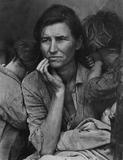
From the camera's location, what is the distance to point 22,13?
3.76 metres

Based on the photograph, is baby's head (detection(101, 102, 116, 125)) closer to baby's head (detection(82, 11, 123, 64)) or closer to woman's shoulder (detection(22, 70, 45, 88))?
baby's head (detection(82, 11, 123, 64))

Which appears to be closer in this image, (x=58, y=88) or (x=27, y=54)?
(x=58, y=88)

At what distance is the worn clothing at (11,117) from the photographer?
367 cm

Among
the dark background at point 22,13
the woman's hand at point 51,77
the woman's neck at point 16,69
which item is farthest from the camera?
the woman's neck at point 16,69

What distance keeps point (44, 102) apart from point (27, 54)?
1.09 ft

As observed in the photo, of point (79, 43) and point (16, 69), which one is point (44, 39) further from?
point (16, 69)

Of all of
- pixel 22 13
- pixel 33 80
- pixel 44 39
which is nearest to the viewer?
pixel 44 39

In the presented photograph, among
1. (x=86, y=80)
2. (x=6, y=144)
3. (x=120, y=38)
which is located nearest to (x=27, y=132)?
(x=6, y=144)

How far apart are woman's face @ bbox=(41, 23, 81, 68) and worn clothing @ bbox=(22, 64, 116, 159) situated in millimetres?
155

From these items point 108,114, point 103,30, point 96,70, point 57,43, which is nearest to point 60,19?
point 57,43

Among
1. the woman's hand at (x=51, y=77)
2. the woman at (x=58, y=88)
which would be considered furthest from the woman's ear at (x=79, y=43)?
the woman's hand at (x=51, y=77)

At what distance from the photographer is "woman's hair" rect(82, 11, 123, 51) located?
11.6 feet

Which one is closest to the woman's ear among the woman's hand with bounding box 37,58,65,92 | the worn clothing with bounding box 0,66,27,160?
the woman's hand with bounding box 37,58,65,92

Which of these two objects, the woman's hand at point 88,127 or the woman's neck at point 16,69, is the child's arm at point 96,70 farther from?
the woman's neck at point 16,69
